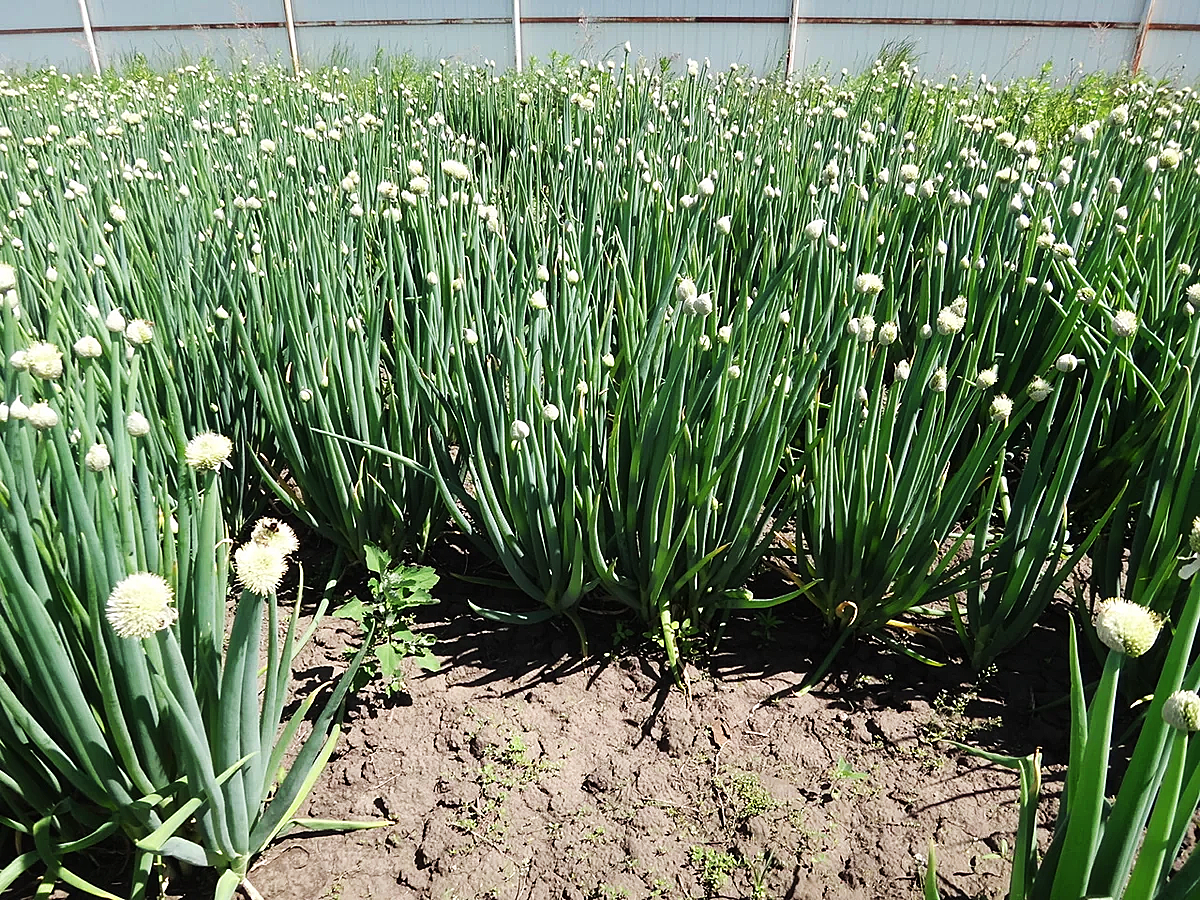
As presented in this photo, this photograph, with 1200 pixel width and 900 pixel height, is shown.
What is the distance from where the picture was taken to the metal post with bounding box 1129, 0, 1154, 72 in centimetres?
793

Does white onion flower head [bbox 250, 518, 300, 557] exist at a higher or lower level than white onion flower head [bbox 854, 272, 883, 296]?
lower

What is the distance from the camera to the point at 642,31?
31.6 ft

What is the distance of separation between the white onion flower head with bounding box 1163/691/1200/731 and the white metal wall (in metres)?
7.55

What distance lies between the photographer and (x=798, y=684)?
1.65m

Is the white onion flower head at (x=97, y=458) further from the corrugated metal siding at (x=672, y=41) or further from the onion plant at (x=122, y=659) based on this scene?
the corrugated metal siding at (x=672, y=41)

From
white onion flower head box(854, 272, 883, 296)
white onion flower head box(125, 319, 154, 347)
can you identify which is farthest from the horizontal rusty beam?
white onion flower head box(125, 319, 154, 347)

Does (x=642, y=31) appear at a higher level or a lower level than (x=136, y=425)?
higher

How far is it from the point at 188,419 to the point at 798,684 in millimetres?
1446

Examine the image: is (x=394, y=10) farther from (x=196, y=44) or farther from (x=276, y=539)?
(x=276, y=539)

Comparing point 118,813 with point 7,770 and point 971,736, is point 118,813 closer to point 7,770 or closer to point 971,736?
point 7,770

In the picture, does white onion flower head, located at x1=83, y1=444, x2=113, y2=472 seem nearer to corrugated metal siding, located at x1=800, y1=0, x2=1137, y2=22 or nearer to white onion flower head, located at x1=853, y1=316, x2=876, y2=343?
white onion flower head, located at x1=853, y1=316, x2=876, y2=343

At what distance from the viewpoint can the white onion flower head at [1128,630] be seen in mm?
A: 760

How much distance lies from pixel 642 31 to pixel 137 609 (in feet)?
33.6

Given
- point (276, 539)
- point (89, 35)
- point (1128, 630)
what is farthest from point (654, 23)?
point (1128, 630)
